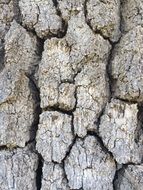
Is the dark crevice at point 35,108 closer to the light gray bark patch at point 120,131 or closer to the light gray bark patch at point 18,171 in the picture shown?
the light gray bark patch at point 18,171

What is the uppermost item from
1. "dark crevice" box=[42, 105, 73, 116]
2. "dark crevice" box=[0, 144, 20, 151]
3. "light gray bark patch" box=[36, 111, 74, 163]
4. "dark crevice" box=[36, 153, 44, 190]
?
"dark crevice" box=[42, 105, 73, 116]

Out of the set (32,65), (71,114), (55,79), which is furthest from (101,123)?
(32,65)

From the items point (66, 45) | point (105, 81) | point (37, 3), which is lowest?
point (105, 81)

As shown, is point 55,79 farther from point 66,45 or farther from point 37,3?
point 37,3

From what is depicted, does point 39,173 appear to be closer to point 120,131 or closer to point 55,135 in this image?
point 55,135

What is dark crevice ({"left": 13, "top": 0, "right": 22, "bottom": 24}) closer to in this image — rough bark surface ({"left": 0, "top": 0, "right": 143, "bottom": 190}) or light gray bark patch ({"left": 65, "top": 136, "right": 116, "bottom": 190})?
rough bark surface ({"left": 0, "top": 0, "right": 143, "bottom": 190})

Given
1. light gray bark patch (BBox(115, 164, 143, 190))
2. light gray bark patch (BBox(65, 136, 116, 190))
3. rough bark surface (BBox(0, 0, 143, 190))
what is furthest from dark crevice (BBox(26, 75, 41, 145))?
light gray bark patch (BBox(115, 164, 143, 190))

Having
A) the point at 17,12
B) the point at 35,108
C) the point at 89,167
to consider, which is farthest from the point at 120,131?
the point at 17,12

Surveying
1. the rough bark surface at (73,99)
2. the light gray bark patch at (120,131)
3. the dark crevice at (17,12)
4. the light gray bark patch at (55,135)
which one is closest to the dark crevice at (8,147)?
the rough bark surface at (73,99)
